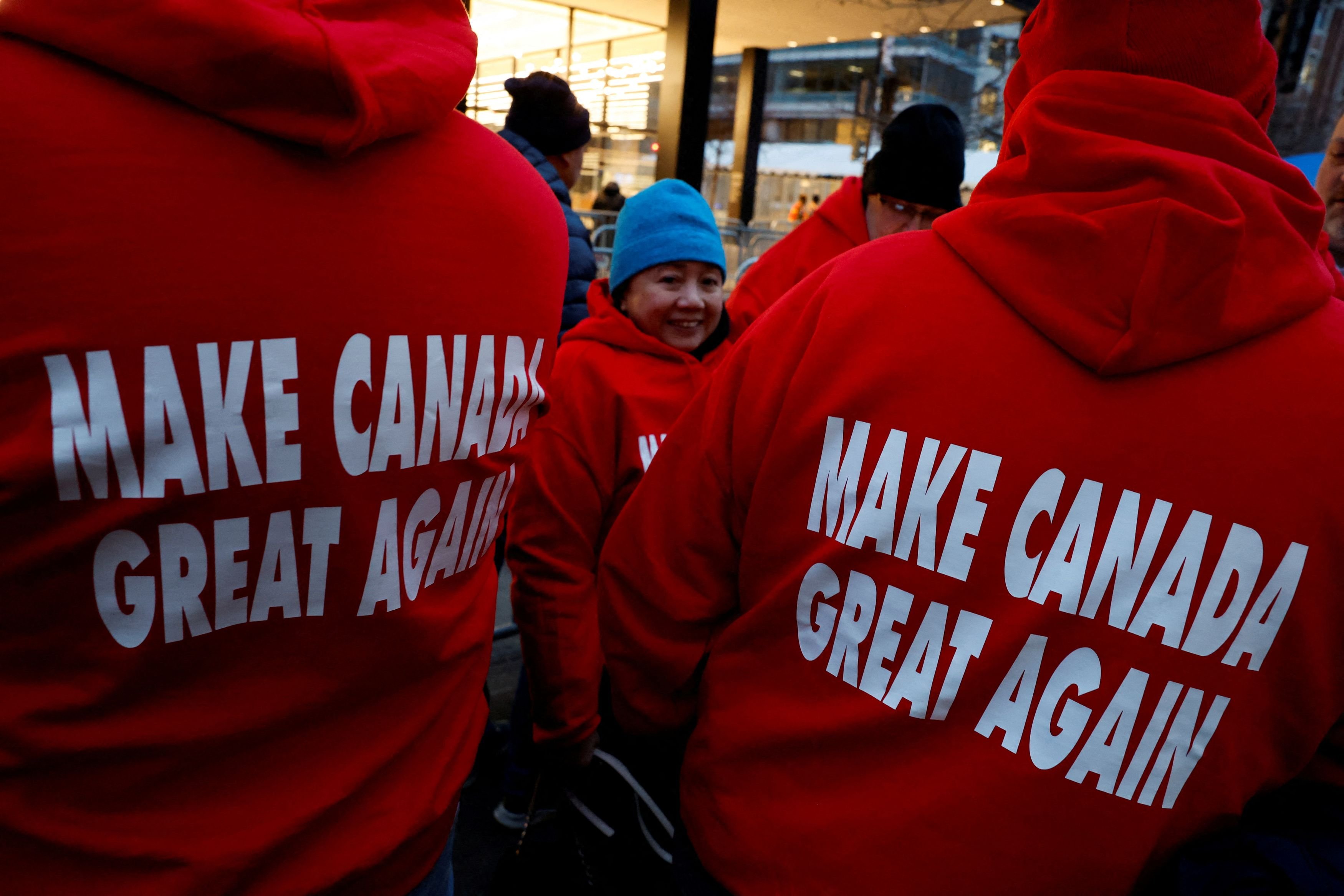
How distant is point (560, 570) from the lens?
180 cm

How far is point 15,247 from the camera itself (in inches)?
29.3

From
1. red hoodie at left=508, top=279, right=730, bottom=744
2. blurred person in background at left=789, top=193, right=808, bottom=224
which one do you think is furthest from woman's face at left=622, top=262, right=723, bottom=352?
blurred person in background at left=789, top=193, right=808, bottom=224

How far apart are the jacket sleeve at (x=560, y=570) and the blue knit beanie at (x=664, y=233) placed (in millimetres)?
539

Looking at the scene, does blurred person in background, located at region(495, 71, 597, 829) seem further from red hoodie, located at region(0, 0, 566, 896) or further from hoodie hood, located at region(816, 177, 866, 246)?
red hoodie, located at region(0, 0, 566, 896)

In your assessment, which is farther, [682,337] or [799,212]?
[799,212]

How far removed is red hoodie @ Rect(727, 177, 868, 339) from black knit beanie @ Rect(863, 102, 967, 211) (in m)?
0.18

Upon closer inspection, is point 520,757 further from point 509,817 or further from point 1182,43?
point 1182,43

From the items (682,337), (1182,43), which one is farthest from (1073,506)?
(682,337)

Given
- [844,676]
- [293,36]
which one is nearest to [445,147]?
[293,36]

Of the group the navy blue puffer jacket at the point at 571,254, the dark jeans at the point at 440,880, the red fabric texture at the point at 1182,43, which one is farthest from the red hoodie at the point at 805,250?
the dark jeans at the point at 440,880

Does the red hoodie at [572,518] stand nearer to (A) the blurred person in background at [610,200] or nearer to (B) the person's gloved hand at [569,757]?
(B) the person's gloved hand at [569,757]

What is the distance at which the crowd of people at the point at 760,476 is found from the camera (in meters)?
0.80

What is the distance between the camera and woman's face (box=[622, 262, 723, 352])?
2178 mm

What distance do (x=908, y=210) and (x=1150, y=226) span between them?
208cm
